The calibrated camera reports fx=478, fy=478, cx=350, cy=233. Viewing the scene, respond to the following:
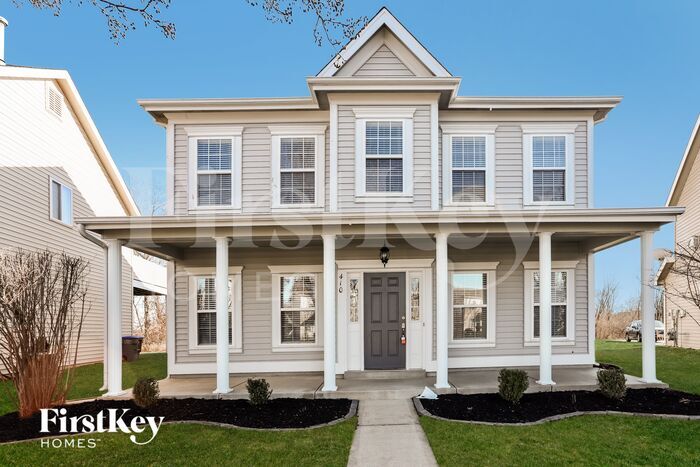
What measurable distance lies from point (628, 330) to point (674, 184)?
32.1 ft

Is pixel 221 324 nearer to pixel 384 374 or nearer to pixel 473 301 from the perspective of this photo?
pixel 384 374

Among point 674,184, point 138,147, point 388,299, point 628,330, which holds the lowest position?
point 628,330

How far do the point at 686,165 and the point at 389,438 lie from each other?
17271 mm

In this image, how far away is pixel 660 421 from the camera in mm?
6734

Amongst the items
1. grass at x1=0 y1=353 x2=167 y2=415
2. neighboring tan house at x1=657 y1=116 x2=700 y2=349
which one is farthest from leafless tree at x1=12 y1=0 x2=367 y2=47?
neighboring tan house at x1=657 y1=116 x2=700 y2=349

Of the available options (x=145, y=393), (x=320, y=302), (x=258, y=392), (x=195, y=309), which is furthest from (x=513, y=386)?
(x=195, y=309)

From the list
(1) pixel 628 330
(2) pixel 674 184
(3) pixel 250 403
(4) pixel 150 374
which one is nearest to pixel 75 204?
(4) pixel 150 374

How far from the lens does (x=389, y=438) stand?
623 cm

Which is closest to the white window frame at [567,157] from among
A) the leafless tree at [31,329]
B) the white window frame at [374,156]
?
the white window frame at [374,156]

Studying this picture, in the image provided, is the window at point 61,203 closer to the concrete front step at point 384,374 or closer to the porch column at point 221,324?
the porch column at point 221,324

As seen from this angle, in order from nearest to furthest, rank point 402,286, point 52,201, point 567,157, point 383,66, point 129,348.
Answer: point 402,286 < point 383,66 < point 567,157 < point 52,201 < point 129,348

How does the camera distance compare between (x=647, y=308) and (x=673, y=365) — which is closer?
(x=647, y=308)

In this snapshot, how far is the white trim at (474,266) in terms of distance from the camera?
10.2 metres

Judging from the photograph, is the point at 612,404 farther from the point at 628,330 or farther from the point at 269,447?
the point at 628,330
